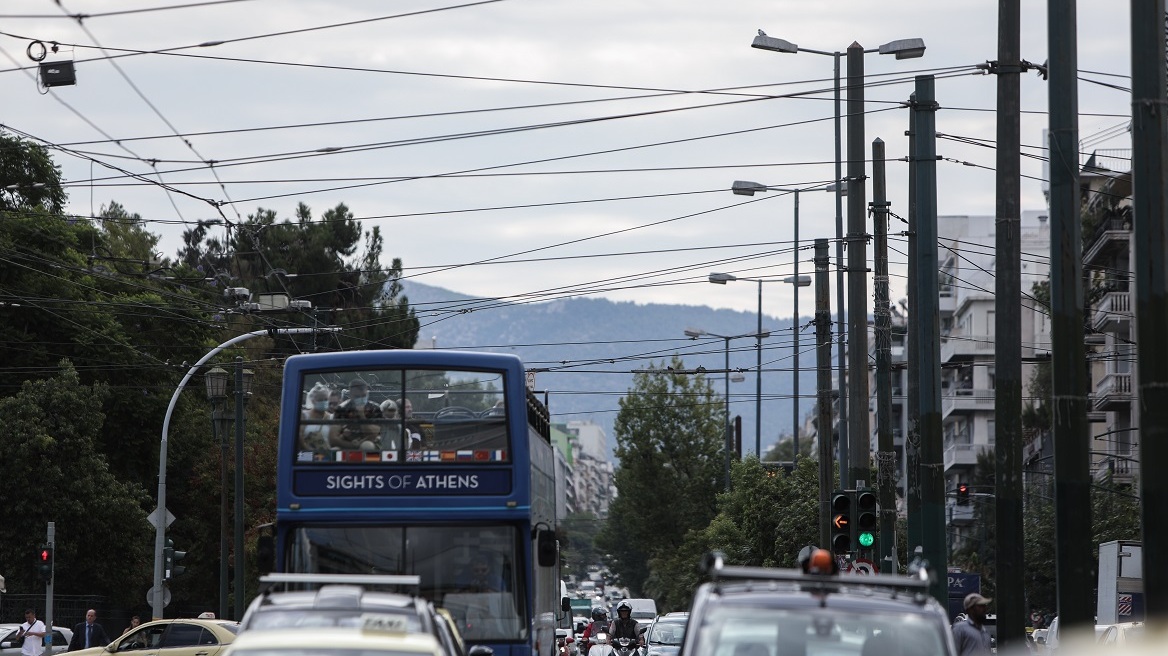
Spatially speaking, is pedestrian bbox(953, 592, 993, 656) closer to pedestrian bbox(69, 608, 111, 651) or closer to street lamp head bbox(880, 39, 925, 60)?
street lamp head bbox(880, 39, 925, 60)

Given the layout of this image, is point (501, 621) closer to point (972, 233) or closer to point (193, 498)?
point (193, 498)

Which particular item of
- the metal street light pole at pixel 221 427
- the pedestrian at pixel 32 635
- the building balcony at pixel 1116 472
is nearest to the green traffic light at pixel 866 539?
the pedestrian at pixel 32 635

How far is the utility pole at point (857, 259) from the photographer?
88.9 feet

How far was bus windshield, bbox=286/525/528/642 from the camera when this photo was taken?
1625cm

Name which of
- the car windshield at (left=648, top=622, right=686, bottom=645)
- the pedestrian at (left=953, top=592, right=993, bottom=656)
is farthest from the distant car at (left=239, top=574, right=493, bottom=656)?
the car windshield at (left=648, top=622, right=686, bottom=645)

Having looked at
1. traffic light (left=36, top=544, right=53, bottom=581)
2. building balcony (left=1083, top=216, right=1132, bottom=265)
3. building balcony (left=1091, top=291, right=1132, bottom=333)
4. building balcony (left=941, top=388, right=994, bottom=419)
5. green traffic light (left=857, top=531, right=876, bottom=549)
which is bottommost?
traffic light (left=36, top=544, right=53, bottom=581)

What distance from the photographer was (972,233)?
110438 mm

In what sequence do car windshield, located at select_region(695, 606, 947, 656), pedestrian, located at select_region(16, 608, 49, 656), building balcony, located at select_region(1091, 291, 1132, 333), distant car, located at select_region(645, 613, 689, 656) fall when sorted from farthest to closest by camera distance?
1. building balcony, located at select_region(1091, 291, 1132, 333)
2. pedestrian, located at select_region(16, 608, 49, 656)
3. distant car, located at select_region(645, 613, 689, 656)
4. car windshield, located at select_region(695, 606, 947, 656)

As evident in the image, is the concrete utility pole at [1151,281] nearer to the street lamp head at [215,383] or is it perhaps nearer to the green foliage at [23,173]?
the street lamp head at [215,383]

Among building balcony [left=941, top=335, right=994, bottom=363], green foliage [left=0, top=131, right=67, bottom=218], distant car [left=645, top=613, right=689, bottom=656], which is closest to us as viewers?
distant car [left=645, top=613, right=689, bottom=656]

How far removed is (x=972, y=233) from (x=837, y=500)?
8878cm

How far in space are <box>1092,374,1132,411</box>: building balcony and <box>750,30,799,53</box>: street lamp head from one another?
3392 cm

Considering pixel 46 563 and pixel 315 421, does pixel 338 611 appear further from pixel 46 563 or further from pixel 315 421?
pixel 46 563

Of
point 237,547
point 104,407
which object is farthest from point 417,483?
point 104,407
